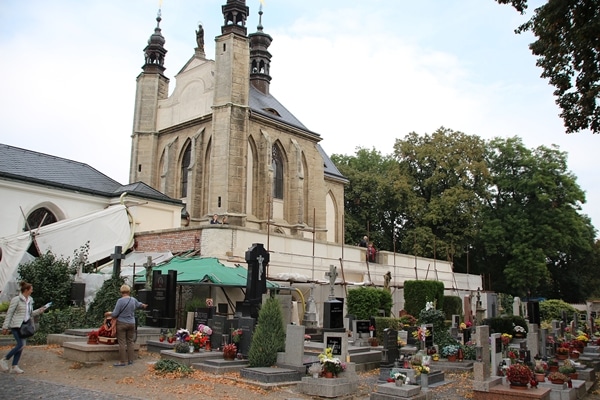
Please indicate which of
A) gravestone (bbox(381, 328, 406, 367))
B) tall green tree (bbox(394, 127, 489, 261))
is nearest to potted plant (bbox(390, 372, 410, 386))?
gravestone (bbox(381, 328, 406, 367))

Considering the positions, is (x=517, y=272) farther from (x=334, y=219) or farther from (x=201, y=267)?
(x=201, y=267)

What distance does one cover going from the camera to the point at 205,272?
60.3 feet

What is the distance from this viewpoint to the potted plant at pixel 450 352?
13.2 metres

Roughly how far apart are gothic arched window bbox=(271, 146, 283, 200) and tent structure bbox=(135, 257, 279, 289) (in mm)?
12649

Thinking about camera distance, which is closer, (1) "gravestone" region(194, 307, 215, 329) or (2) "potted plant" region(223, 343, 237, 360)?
(2) "potted plant" region(223, 343, 237, 360)

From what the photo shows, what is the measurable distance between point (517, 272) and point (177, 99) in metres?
26.6

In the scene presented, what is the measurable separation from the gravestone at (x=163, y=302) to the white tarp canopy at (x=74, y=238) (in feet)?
22.7

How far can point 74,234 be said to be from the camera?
23.3 metres

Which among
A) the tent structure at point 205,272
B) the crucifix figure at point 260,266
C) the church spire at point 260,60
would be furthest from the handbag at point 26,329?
the church spire at point 260,60

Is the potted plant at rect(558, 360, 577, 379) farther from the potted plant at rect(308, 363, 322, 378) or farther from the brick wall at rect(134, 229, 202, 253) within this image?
the brick wall at rect(134, 229, 202, 253)

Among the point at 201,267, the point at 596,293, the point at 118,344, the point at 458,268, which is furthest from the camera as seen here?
the point at 596,293

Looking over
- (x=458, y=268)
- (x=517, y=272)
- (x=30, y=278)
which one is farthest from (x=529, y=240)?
(x=30, y=278)

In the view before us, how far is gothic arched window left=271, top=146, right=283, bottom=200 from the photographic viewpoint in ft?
110

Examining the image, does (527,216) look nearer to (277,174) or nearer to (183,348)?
(277,174)
